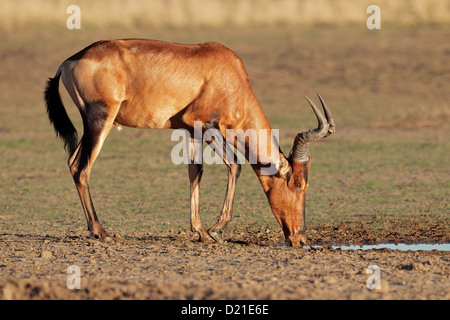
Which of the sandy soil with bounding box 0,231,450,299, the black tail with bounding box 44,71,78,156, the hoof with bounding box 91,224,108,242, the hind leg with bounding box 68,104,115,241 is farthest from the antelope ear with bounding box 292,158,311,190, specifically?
the black tail with bounding box 44,71,78,156

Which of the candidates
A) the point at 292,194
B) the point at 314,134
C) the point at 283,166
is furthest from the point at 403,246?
the point at 314,134

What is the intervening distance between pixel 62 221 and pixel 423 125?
9539 mm

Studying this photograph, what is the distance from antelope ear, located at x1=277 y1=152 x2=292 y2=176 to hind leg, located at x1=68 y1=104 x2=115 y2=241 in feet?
5.36

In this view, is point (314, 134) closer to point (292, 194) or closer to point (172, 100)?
point (292, 194)

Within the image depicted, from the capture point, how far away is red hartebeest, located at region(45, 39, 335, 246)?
26.5 feet

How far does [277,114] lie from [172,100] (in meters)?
10.3

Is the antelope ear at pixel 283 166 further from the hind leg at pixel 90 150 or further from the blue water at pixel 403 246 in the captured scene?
the hind leg at pixel 90 150

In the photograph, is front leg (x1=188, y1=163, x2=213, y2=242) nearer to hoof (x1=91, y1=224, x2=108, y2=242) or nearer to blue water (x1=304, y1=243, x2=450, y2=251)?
hoof (x1=91, y1=224, x2=108, y2=242)

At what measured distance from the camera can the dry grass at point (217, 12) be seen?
26.4m

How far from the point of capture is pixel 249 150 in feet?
26.7

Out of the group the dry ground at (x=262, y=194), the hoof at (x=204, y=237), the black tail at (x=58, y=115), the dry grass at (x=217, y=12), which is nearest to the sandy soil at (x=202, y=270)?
the dry ground at (x=262, y=194)

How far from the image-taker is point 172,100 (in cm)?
816

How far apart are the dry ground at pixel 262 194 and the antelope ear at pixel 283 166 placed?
0.73m
